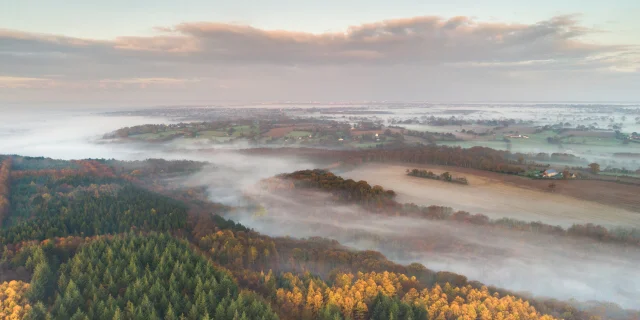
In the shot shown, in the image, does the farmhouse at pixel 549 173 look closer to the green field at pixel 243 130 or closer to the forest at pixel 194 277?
the forest at pixel 194 277

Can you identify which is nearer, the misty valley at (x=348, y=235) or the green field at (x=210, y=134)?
the misty valley at (x=348, y=235)

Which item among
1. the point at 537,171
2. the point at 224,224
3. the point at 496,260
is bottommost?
the point at 496,260

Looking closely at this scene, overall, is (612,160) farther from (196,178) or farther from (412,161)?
(196,178)

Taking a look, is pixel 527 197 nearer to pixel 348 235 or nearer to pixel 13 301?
pixel 348 235

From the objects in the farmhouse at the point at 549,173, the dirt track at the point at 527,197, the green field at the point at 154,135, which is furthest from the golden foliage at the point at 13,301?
the green field at the point at 154,135

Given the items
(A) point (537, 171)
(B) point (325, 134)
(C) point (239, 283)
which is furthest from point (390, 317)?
(B) point (325, 134)

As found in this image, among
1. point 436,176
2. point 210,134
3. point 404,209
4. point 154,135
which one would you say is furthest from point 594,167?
point 154,135

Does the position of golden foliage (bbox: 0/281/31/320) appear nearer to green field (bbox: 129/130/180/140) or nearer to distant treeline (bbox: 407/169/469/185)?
distant treeline (bbox: 407/169/469/185)
